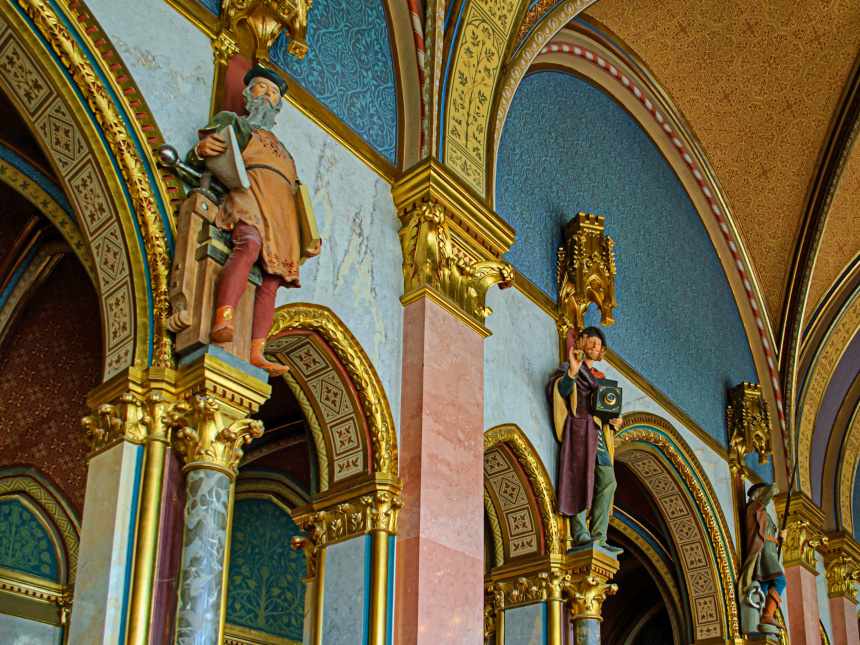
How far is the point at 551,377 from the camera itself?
7.91 m

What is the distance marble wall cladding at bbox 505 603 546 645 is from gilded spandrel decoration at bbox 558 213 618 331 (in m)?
2.29

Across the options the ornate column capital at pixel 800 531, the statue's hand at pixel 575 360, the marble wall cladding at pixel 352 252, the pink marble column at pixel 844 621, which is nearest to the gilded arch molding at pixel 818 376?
the ornate column capital at pixel 800 531

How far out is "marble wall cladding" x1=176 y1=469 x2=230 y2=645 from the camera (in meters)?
4.18

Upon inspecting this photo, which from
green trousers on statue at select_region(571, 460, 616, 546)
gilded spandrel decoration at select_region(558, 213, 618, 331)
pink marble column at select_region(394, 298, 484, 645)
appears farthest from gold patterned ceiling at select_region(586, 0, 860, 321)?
pink marble column at select_region(394, 298, 484, 645)

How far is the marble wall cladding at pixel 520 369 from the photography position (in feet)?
23.6

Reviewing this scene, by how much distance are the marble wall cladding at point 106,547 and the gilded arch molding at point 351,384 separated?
1398mm

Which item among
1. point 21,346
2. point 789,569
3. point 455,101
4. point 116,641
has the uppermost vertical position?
point 455,101

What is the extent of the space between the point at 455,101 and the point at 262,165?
90.9 inches

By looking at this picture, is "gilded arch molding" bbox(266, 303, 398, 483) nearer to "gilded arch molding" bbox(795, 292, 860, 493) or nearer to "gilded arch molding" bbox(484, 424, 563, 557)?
"gilded arch molding" bbox(484, 424, 563, 557)

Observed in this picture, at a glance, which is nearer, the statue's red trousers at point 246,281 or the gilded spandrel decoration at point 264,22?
the statue's red trousers at point 246,281

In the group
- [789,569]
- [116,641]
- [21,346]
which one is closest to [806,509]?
[789,569]

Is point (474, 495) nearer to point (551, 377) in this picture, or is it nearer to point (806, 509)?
point (551, 377)

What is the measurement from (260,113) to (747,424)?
24.5ft

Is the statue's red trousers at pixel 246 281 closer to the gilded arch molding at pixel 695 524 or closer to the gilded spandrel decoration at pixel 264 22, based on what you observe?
the gilded spandrel decoration at pixel 264 22
